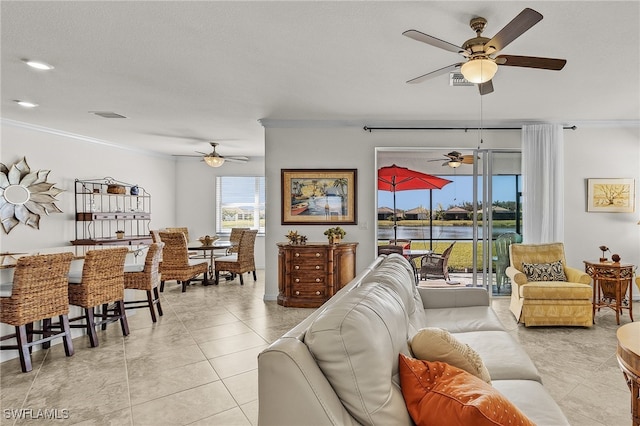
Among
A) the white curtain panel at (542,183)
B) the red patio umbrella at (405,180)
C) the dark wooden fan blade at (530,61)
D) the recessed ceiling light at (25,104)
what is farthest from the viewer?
the red patio umbrella at (405,180)

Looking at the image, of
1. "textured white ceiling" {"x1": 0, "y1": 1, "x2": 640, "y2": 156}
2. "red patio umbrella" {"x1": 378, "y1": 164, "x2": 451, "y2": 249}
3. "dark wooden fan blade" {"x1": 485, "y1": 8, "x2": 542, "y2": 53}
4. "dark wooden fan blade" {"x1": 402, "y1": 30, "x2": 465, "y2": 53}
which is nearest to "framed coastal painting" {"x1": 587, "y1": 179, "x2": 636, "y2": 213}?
"textured white ceiling" {"x1": 0, "y1": 1, "x2": 640, "y2": 156}

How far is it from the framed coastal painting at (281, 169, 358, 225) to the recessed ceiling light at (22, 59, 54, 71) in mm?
2947

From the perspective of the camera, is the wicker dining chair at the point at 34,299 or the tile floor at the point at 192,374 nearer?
the tile floor at the point at 192,374

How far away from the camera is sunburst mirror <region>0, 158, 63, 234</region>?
5141 mm

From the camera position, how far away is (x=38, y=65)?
130 inches

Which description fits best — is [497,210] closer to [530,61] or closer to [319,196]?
[319,196]

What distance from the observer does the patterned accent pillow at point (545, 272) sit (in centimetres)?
440

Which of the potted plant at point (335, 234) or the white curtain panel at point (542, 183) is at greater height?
the white curtain panel at point (542, 183)

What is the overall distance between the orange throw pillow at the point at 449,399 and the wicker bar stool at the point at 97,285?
334cm

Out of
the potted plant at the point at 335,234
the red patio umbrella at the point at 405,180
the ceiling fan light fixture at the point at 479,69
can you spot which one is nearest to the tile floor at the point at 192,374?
the potted plant at the point at 335,234

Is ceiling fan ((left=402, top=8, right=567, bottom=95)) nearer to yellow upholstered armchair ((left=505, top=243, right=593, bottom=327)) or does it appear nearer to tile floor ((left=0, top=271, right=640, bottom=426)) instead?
tile floor ((left=0, top=271, right=640, bottom=426))

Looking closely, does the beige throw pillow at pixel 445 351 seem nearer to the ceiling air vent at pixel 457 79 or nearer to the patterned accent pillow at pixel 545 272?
the ceiling air vent at pixel 457 79

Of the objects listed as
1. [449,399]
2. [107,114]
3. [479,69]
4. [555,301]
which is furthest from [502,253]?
[107,114]

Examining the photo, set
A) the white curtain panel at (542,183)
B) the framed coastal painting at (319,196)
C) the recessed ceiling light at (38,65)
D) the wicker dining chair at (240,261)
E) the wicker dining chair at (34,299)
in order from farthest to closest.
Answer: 1. the wicker dining chair at (240,261)
2. the framed coastal painting at (319,196)
3. the white curtain panel at (542,183)
4. the recessed ceiling light at (38,65)
5. the wicker dining chair at (34,299)
